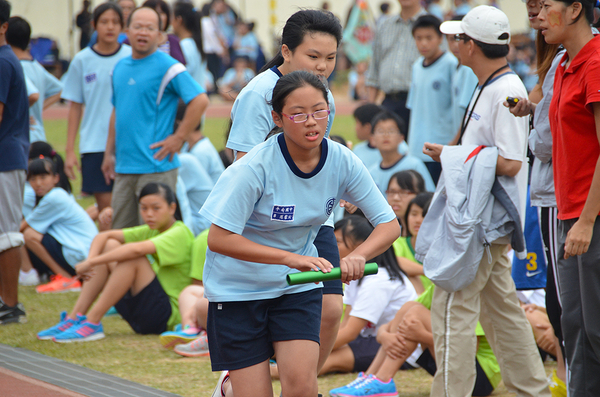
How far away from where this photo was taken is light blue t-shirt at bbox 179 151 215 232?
7.15 meters

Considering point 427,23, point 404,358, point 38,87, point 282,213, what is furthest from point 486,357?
point 38,87

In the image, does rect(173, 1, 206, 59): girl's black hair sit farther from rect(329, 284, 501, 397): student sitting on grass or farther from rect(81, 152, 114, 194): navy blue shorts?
rect(329, 284, 501, 397): student sitting on grass

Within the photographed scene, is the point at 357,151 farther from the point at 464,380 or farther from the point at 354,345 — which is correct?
the point at 464,380

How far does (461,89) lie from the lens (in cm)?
670

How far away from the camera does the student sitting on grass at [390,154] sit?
6.66 meters

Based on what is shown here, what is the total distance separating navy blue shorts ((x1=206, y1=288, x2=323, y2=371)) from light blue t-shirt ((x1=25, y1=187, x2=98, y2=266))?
438 centimetres

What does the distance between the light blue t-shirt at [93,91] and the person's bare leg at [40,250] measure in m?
0.94

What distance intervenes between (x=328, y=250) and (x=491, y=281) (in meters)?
1.11

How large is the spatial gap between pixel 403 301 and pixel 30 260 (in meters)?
4.07

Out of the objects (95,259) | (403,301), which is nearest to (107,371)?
(95,259)

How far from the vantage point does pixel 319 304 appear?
311cm

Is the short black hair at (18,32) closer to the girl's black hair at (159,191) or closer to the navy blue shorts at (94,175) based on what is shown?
the navy blue shorts at (94,175)

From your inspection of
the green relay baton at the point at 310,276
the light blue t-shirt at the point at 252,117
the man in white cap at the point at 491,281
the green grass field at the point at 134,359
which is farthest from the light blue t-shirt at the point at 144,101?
the green relay baton at the point at 310,276

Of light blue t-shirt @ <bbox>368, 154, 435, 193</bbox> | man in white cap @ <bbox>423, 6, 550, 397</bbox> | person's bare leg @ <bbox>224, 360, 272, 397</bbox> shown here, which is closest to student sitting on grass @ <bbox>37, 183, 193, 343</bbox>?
light blue t-shirt @ <bbox>368, 154, 435, 193</bbox>
